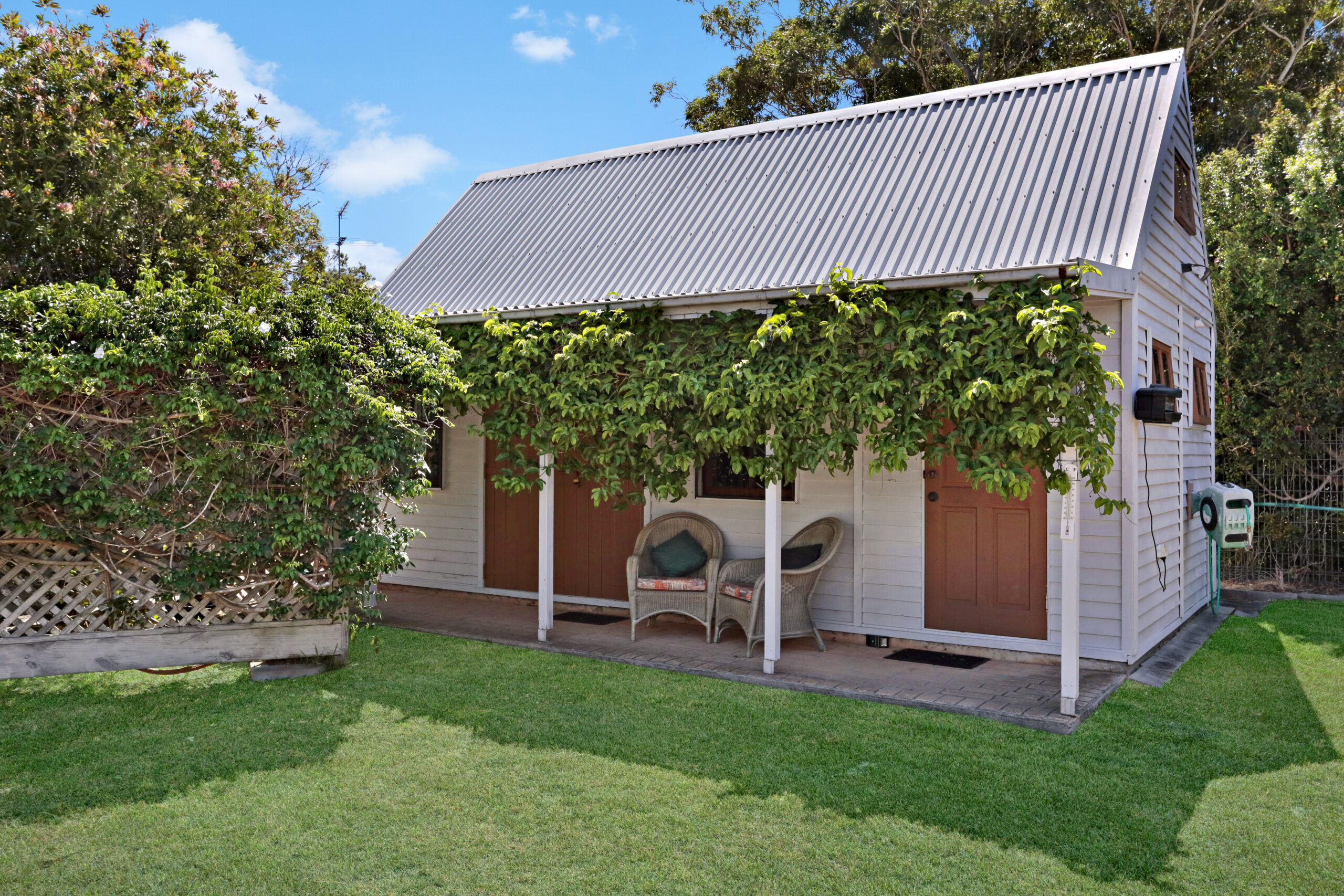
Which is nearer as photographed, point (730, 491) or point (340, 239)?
point (730, 491)

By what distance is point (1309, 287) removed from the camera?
10.3 metres

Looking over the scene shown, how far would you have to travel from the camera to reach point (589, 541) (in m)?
8.04

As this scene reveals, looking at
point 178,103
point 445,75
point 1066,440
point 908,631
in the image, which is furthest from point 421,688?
point 445,75

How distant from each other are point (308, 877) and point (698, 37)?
18.8 m

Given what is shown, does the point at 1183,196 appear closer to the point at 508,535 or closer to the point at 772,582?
the point at 772,582

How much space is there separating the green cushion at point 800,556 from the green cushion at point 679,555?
0.71 meters

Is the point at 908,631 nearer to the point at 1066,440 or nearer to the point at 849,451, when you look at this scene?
the point at 849,451

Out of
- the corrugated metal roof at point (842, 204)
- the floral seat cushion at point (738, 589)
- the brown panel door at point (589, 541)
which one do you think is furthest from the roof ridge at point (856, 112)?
the floral seat cushion at point (738, 589)

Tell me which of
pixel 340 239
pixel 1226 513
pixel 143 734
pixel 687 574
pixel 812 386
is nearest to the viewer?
pixel 143 734

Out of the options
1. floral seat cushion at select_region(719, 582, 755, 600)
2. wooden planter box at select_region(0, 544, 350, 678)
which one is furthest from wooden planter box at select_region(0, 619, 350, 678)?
floral seat cushion at select_region(719, 582, 755, 600)

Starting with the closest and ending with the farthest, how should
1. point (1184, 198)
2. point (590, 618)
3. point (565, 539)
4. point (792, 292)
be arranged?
point (792, 292) < point (1184, 198) < point (590, 618) < point (565, 539)

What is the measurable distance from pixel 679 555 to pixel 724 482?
2.40ft

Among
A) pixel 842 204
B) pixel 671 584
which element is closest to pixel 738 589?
pixel 671 584

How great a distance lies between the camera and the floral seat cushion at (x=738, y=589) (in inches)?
250
